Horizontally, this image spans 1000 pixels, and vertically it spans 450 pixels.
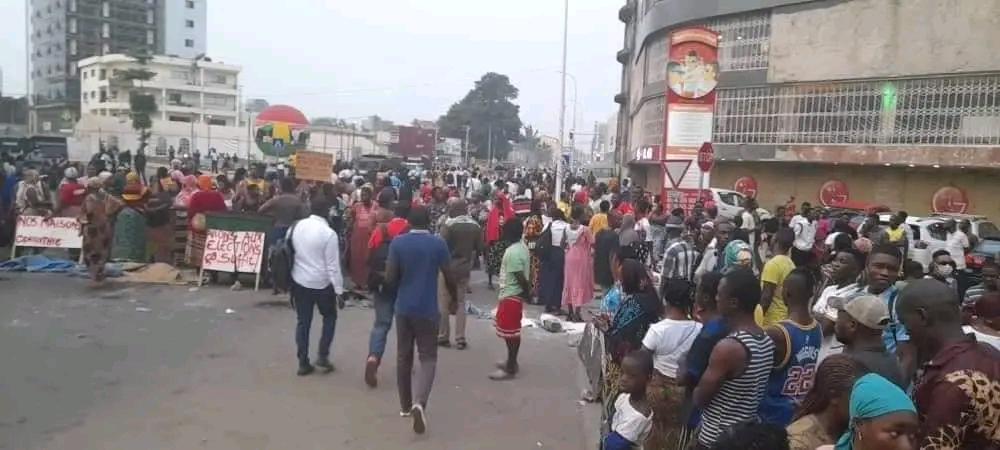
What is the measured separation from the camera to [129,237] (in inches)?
489

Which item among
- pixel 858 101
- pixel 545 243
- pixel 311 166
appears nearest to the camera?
pixel 545 243

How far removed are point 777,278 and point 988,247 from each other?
10053 millimetres

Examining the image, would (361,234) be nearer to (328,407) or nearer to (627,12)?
(328,407)

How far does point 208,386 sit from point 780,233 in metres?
5.13

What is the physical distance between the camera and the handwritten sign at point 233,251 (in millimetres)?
11805

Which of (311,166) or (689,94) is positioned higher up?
(689,94)

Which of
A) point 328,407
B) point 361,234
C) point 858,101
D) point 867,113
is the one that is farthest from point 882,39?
point 328,407

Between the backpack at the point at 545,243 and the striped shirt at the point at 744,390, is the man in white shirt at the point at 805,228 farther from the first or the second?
the striped shirt at the point at 744,390

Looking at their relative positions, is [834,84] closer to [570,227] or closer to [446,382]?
[570,227]

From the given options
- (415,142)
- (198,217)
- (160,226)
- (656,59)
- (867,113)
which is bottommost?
(160,226)

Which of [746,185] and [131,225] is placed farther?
[746,185]

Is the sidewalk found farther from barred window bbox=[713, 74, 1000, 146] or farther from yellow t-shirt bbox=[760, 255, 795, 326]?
barred window bbox=[713, 74, 1000, 146]

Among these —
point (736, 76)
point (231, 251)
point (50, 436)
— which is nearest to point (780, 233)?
point (50, 436)

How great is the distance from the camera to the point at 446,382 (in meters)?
7.63
